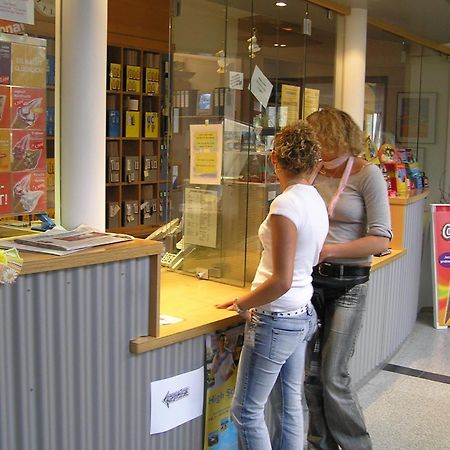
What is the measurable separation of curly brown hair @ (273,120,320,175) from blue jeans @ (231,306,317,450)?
495 millimetres

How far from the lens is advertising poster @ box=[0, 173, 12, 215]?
2094mm

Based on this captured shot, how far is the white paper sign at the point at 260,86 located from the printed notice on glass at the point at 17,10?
46.8 inches

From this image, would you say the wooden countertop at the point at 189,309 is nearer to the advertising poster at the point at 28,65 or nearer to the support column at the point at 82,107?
the support column at the point at 82,107

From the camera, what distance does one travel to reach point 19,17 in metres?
2.04

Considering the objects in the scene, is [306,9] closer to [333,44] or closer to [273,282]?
[333,44]

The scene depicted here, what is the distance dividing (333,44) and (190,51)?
4.89 feet

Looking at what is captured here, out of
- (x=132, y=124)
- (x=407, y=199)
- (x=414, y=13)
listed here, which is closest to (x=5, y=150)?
(x=407, y=199)

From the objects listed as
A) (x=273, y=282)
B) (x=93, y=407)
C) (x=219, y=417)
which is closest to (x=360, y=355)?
(x=219, y=417)

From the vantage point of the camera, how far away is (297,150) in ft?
6.86

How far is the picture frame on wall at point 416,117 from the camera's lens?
19.1 feet

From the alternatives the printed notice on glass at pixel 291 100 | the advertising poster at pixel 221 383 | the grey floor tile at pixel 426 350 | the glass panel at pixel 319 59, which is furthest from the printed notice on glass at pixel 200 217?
the grey floor tile at pixel 426 350

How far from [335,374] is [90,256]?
3.94 feet

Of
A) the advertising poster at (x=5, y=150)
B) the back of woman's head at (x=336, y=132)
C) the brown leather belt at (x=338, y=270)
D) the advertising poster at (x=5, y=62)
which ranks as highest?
the advertising poster at (x=5, y=62)

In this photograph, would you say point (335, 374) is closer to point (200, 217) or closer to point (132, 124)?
point (200, 217)
